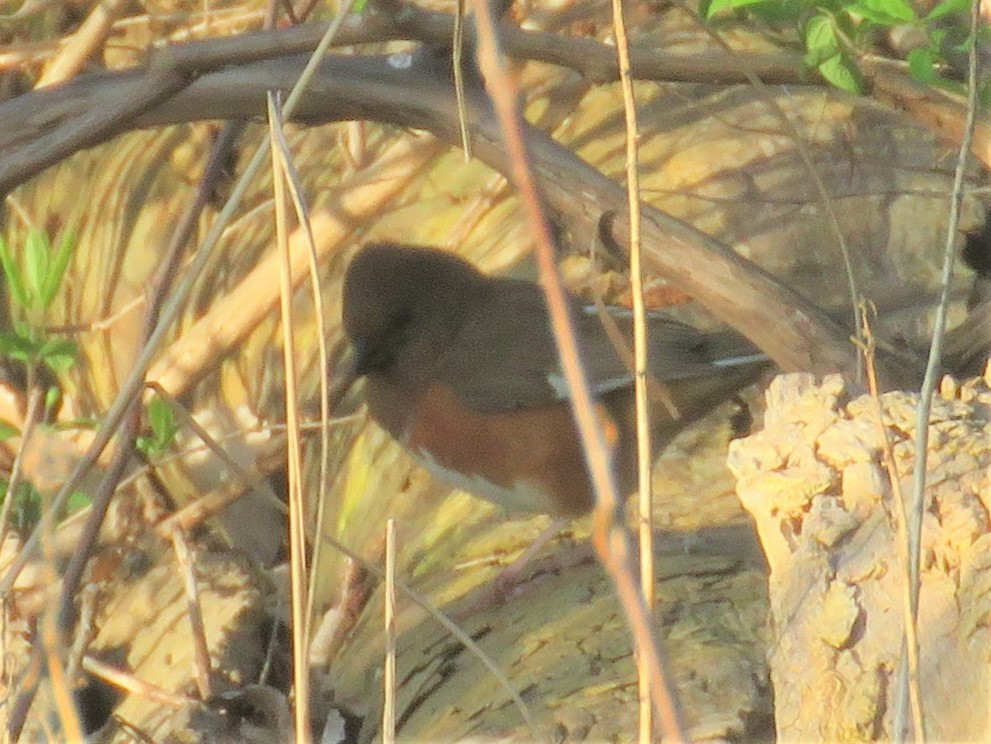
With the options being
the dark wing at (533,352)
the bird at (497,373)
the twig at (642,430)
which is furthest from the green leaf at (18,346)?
the twig at (642,430)

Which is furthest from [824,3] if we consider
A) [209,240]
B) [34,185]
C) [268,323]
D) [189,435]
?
[34,185]

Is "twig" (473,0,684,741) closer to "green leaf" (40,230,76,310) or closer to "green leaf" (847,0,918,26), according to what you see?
"green leaf" (847,0,918,26)

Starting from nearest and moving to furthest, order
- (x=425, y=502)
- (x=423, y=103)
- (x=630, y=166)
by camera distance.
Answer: (x=630, y=166) < (x=423, y=103) < (x=425, y=502)

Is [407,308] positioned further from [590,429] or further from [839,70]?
[590,429]

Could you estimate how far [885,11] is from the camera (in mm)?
2441

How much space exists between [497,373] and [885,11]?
1411 mm

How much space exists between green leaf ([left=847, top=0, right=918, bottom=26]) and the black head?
137 cm

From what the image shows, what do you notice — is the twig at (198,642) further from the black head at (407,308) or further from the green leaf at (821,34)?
the green leaf at (821,34)

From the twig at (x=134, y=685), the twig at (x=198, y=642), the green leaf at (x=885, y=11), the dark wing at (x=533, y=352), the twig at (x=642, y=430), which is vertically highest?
the green leaf at (x=885, y=11)

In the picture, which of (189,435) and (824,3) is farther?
(189,435)

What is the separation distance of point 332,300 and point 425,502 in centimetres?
68

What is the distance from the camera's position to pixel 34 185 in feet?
15.8

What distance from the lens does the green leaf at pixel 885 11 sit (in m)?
2.41

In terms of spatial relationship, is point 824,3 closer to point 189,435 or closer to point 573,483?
point 573,483
